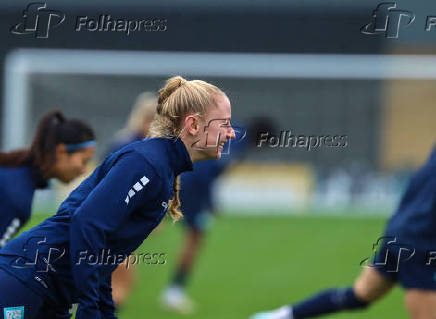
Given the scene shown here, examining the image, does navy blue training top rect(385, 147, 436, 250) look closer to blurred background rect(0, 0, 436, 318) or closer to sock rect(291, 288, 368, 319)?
sock rect(291, 288, 368, 319)

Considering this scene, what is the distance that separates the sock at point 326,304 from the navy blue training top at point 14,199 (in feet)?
6.30

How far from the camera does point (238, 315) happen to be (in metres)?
6.53

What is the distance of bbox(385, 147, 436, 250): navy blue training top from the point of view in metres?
3.75

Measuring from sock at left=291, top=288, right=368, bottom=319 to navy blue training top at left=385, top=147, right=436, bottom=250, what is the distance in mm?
854

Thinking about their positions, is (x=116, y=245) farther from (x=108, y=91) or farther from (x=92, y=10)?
(x=92, y=10)

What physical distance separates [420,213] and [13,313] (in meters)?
1.96

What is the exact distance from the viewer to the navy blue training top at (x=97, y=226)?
9.41 ft

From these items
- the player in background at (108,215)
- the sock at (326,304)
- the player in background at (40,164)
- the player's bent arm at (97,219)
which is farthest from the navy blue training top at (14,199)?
the sock at (326,304)

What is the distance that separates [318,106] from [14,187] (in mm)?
13965

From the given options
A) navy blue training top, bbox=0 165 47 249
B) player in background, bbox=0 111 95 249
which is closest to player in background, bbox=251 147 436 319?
player in background, bbox=0 111 95 249

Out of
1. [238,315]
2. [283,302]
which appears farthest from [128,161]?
[283,302]

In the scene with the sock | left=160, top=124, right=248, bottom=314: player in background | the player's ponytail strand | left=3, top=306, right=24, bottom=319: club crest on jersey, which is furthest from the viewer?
left=160, top=124, right=248, bottom=314: player in background

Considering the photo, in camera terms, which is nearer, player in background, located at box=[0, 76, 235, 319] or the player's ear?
player in background, located at box=[0, 76, 235, 319]

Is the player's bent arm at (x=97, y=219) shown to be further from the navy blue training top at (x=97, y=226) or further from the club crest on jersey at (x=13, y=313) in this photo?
the club crest on jersey at (x=13, y=313)
